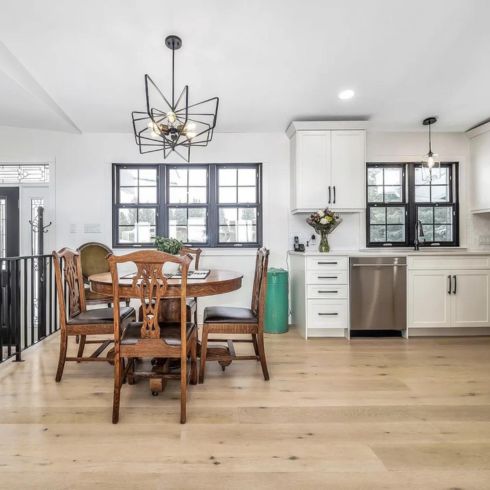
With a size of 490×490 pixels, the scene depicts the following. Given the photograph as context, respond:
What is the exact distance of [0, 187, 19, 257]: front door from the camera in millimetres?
4371

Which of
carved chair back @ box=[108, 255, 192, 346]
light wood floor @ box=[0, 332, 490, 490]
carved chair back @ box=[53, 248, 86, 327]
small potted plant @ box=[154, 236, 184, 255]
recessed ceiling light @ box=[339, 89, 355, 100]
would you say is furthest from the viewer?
recessed ceiling light @ box=[339, 89, 355, 100]

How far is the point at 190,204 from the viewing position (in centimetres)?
450

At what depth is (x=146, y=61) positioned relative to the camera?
3.07m

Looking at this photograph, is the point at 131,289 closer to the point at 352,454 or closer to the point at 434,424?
the point at 352,454

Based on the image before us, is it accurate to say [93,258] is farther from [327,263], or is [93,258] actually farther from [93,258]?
[327,263]

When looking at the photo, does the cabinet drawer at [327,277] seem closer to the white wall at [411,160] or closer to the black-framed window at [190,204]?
the white wall at [411,160]

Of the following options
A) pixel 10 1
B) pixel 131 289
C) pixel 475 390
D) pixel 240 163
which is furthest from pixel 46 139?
pixel 475 390

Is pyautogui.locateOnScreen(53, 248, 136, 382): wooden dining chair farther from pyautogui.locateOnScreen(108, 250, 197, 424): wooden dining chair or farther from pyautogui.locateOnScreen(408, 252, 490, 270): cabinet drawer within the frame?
pyautogui.locateOnScreen(408, 252, 490, 270): cabinet drawer

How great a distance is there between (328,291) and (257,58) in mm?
2434

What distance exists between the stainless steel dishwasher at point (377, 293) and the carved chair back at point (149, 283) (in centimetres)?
235

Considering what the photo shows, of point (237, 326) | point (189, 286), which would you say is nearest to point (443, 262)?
point (237, 326)

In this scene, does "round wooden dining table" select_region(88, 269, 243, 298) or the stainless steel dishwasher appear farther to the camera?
the stainless steel dishwasher

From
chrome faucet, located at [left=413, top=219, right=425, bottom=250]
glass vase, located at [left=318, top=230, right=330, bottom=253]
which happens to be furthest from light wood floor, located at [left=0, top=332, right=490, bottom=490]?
chrome faucet, located at [left=413, top=219, right=425, bottom=250]

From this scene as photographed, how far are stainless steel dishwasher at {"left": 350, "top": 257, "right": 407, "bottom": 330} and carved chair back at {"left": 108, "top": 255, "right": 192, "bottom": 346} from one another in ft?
7.70
